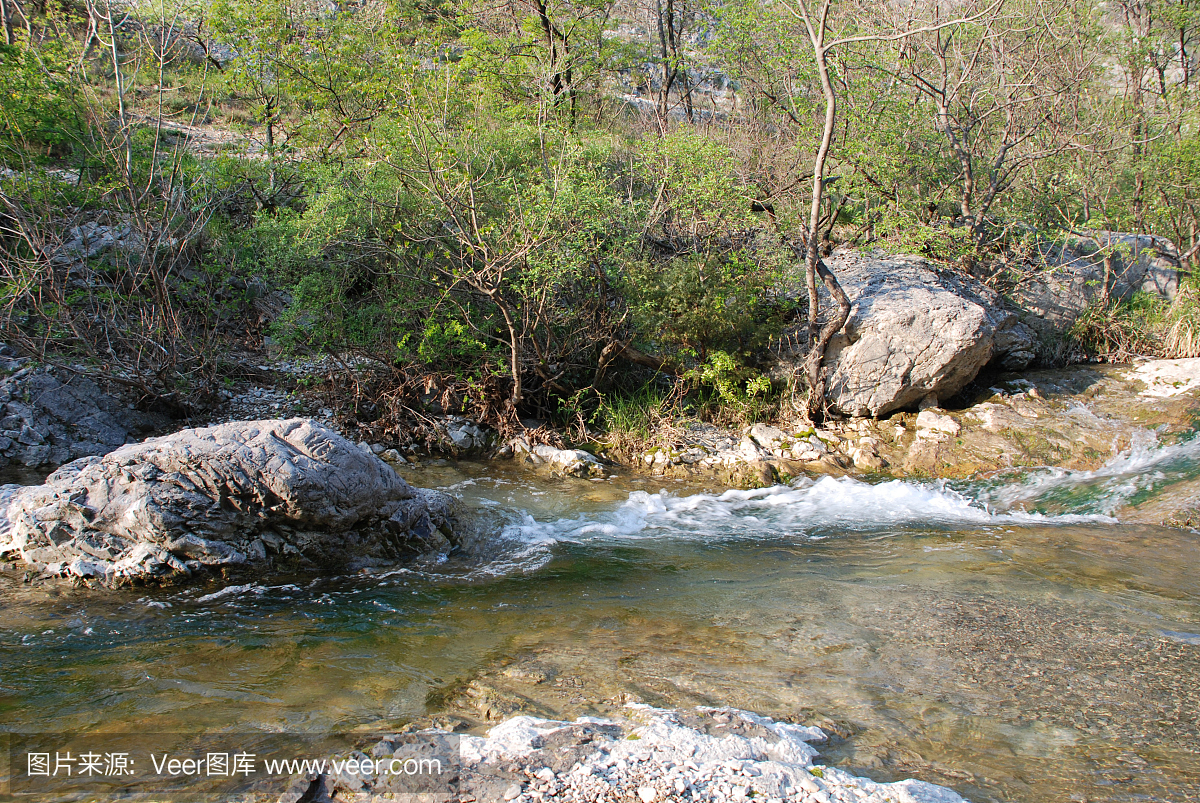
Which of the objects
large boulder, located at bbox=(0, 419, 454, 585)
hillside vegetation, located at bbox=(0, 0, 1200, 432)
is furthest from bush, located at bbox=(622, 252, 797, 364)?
large boulder, located at bbox=(0, 419, 454, 585)

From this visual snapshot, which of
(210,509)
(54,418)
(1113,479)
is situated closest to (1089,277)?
(1113,479)

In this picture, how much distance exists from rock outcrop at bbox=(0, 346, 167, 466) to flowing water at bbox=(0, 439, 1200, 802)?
360 cm

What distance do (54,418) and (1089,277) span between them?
1455 centimetres

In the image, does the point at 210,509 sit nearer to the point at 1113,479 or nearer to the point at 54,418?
the point at 54,418

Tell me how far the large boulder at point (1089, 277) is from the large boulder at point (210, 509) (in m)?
10.1

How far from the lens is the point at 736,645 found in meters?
4.08

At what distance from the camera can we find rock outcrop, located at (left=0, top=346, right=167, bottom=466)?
7367 millimetres

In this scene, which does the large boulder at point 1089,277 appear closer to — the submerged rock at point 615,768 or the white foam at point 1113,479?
the white foam at point 1113,479

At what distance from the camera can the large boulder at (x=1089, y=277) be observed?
10.4m

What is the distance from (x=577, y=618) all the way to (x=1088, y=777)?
2814mm

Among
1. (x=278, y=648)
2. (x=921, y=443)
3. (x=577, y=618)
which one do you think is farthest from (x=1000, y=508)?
(x=278, y=648)

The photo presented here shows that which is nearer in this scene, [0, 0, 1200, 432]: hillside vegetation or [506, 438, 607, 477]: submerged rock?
[0, 0, 1200, 432]: hillside vegetation

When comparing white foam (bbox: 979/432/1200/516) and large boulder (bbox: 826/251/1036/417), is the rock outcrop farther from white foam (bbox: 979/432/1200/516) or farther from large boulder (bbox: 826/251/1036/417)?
white foam (bbox: 979/432/1200/516)

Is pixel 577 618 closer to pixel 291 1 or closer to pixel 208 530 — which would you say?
pixel 208 530
